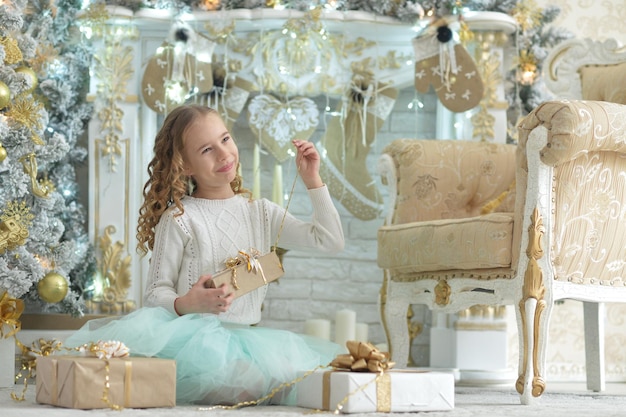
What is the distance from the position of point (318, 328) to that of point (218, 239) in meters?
1.39

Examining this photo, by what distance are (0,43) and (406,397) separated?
1614 mm

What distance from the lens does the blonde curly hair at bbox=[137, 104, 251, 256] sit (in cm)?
224

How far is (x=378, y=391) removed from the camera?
72.9 inches

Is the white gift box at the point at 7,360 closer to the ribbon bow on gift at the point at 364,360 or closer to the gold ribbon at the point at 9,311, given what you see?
the gold ribbon at the point at 9,311

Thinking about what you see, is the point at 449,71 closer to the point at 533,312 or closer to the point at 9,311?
the point at 533,312

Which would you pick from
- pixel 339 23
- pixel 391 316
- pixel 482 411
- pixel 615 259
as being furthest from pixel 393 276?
pixel 339 23

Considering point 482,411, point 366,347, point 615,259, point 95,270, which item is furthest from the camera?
point 95,270

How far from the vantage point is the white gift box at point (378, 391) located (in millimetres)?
1833

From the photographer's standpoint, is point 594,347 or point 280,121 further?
point 280,121

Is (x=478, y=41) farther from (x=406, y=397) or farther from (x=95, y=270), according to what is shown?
(x=406, y=397)

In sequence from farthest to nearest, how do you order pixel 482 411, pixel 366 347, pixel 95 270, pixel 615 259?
pixel 95 270
pixel 615 259
pixel 482 411
pixel 366 347

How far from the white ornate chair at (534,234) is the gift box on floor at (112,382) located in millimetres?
818

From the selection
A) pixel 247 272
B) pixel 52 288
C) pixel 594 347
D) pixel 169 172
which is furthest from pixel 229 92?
pixel 247 272

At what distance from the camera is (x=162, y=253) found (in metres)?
2.18
